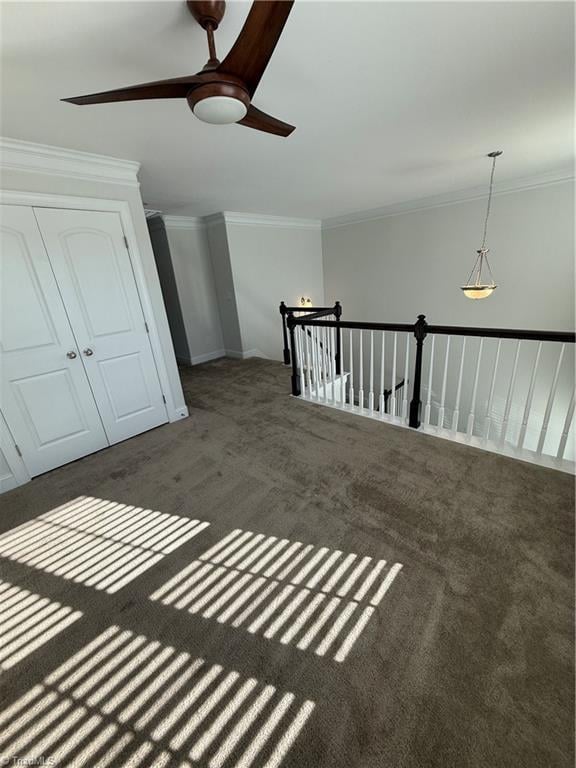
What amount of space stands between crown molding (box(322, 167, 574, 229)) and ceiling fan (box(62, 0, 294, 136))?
4.45 meters

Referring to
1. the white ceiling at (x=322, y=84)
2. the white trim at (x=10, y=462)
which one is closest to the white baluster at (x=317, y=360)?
the white ceiling at (x=322, y=84)

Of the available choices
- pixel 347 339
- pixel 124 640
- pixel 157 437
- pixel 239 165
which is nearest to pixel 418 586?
pixel 124 640

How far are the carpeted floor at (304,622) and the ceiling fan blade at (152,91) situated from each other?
2.12m

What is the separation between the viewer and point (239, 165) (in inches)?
109

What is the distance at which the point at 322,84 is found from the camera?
1.69 meters

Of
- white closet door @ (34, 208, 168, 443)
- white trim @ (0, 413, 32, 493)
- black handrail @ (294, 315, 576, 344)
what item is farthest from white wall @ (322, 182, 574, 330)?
white trim @ (0, 413, 32, 493)

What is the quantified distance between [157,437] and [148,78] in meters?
2.59

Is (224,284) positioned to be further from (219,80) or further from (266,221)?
(219,80)

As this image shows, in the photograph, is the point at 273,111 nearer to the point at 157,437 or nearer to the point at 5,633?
the point at 157,437

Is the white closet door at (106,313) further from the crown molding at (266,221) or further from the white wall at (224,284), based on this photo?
the crown molding at (266,221)

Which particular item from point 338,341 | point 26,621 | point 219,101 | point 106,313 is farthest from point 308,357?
point 26,621

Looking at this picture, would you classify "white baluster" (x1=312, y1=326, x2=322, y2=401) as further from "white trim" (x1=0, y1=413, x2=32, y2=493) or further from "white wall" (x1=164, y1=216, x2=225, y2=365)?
"white trim" (x1=0, y1=413, x2=32, y2=493)

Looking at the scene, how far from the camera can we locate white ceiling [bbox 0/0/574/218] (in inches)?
49.4

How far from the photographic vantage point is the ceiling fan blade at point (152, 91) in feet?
3.69
